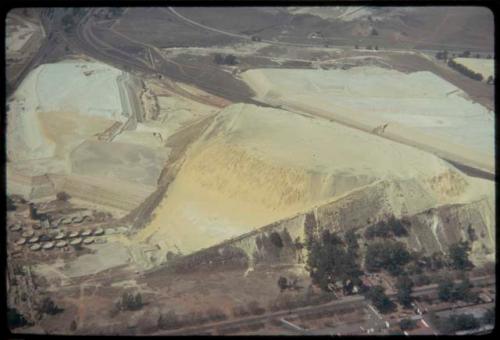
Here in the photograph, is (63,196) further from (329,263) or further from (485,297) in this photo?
(485,297)

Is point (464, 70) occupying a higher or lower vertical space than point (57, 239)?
higher

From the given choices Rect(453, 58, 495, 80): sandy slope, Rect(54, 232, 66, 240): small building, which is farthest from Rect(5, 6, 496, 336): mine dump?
Rect(453, 58, 495, 80): sandy slope

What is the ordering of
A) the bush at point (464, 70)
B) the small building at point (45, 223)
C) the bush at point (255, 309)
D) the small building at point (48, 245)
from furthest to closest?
1. the bush at point (464, 70)
2. the small building at point (45, 223)
3. the small building at point (48, 245)
4. the bush at point (255, 309)

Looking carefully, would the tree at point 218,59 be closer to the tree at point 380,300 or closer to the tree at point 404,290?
the tree at point 404,290

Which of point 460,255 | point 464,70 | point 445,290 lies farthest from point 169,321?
point 464,70

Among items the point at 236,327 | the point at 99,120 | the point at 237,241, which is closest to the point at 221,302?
the point at 236,327

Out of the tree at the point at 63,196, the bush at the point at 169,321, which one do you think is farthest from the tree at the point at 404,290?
the tree at the point at 63,196
